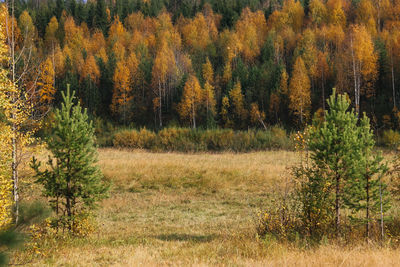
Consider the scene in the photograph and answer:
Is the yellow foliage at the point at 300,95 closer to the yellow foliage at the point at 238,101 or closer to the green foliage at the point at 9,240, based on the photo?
the yellow foliage at the point at 238,101

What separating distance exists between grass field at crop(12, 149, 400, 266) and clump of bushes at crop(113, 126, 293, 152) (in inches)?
565

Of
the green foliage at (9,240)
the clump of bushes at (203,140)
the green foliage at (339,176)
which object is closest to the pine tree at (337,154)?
the green foliage at (339,176)

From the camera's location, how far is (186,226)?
12.0m

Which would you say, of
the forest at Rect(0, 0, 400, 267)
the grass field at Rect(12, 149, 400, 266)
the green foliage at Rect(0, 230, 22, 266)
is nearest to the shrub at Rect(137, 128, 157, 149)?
the forest at Rect(0, 0, 400, 267)

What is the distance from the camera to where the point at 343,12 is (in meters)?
65.8

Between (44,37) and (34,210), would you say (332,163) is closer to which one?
(34,210)

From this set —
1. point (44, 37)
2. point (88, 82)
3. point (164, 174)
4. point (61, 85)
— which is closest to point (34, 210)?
point (164, 174)

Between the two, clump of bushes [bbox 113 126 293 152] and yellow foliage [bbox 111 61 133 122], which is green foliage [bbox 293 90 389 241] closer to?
clump of bushes [bbox 113 126 293 152]

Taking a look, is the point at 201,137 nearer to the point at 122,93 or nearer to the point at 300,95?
the point at 300,95

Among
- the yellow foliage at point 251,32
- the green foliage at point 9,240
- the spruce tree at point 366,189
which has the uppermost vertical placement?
the yellow foliage at point 251,32

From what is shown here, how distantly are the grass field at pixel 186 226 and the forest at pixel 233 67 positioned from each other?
1746 cm

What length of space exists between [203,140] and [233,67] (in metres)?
22.8

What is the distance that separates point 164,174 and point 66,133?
41.1ft

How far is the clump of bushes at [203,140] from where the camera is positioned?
124 feet
